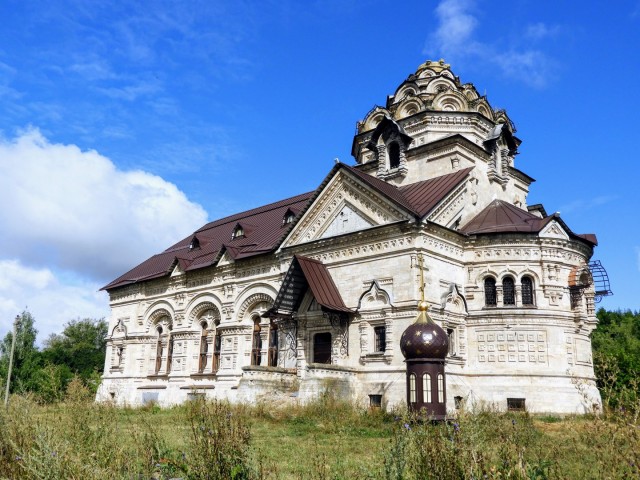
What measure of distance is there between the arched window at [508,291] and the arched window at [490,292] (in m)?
0.35

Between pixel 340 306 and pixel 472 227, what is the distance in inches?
251

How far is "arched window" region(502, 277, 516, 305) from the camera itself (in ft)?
73.3

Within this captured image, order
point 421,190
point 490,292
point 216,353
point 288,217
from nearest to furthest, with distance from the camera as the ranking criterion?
point 490,292 → point 421,190 → point 216,353 → point 288,217

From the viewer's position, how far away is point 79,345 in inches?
2542

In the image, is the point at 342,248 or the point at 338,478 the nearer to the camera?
the point at 338,478

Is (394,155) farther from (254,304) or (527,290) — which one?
(254,304)

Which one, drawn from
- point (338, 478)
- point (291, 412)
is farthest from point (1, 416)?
point (291, 412)

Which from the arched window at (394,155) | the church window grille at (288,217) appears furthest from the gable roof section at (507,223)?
the church window grille at (288,217)

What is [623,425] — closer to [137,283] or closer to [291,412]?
[291,412]

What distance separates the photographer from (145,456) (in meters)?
6.82

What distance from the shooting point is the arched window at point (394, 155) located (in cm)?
2788

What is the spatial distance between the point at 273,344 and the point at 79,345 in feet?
149

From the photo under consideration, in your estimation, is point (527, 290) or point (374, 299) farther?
point (527, 290)

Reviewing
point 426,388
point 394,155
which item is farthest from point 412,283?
point 394,155
